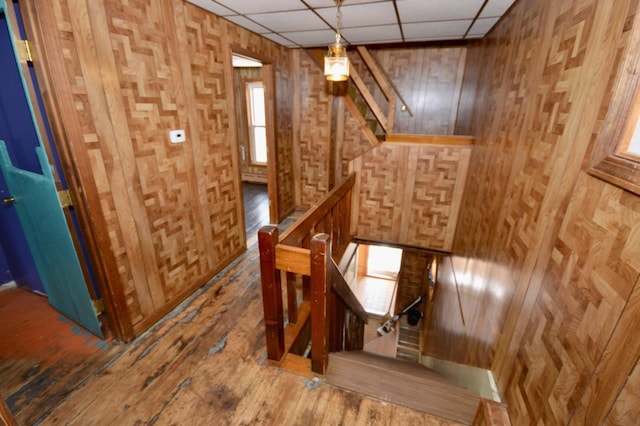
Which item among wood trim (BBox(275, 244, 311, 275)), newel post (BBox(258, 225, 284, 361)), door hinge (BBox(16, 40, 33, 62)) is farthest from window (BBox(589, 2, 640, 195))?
door hinge (BBox(16, 40, 33, 62))

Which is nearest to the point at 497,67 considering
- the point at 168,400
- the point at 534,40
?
the point at 534,40

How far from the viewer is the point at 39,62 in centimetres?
145

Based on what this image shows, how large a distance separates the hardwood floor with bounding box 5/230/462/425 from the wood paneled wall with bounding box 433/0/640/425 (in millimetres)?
655

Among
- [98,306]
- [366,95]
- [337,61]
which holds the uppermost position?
[337,61]

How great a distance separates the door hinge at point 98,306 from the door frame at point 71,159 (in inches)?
1.3

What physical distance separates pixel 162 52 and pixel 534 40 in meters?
2.46

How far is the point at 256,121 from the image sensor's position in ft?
20.6

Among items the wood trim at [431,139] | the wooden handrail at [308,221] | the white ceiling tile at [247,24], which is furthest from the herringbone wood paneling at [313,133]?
the wooden handrail at [308,221]

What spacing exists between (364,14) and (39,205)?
113 inches

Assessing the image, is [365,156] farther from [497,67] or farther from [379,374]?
[379,374]

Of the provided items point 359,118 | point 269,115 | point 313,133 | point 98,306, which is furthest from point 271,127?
point 98,306

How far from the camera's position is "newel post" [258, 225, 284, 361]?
1572mm

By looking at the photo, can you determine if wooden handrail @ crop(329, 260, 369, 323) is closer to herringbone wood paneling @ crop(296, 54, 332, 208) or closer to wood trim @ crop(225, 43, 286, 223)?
wood trim @ crop(225, 43, 286, 223)

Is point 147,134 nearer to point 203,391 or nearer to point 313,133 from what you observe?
point 203,391
